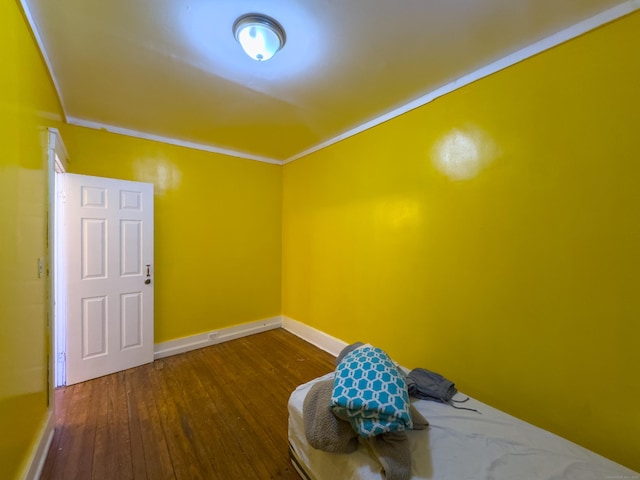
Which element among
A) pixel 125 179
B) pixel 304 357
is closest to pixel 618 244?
pixel 304 357

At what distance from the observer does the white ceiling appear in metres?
1.34

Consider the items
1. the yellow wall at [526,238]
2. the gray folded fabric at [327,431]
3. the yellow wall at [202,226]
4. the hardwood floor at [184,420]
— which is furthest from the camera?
the yellow wall at [202,226]

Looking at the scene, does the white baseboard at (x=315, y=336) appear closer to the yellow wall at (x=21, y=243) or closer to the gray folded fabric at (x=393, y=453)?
the gray folded fabric at (x=393, y=453)

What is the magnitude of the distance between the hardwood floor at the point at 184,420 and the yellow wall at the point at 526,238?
3.75ft

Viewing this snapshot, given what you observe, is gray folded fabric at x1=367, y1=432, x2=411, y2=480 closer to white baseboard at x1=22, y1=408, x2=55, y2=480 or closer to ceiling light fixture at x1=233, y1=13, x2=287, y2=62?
white baseboard at x1=22, y1=408, x2=55, y2=480

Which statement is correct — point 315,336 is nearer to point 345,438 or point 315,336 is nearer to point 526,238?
point 345,438

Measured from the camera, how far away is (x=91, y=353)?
8.16ft

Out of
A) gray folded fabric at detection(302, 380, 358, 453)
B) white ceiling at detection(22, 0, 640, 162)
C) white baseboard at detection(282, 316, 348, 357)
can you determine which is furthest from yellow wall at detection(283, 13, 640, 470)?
gray folded fabric at detection(302, 380, 358, 453)

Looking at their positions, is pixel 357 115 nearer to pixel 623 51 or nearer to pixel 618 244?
pixel 623 51

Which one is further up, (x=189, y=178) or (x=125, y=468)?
(x=189, y=178)

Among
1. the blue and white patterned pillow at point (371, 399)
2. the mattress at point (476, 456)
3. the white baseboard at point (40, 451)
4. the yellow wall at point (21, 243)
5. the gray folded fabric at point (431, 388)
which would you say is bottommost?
the white baseboard at point (40, 451)

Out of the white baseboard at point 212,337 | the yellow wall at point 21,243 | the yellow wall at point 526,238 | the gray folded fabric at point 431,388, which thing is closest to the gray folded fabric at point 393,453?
the gray folded fabric at point 431,388

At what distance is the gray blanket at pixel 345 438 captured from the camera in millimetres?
1106

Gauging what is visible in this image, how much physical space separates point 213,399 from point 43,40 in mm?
2659
